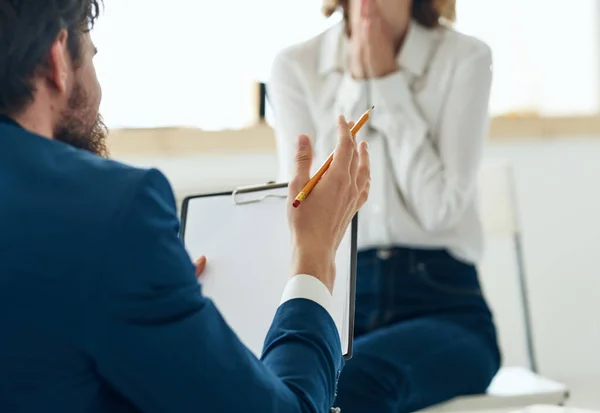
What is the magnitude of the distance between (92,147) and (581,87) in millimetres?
2075

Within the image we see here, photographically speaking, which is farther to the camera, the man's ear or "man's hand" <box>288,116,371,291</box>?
"man's hand" <box>288,116,371,291</box>

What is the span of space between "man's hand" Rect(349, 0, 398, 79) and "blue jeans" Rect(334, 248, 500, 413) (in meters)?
0.39

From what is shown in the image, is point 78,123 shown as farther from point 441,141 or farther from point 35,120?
point 441,141

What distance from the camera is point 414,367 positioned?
53.8 inches

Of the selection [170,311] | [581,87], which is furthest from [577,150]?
[170,311]

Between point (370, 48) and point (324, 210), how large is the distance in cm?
89

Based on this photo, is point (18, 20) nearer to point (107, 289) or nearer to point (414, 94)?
point (107, 289)

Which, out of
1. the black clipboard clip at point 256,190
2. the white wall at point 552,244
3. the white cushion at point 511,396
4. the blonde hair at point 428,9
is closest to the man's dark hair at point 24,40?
the black clipboard clip at point 256,190

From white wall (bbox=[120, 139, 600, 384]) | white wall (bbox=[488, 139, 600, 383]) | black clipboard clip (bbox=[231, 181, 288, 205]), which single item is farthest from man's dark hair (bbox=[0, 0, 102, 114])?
white wall (bbox=[488, 139, 600, 383])

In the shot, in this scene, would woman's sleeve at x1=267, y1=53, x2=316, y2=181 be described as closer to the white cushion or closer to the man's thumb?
the white cushion

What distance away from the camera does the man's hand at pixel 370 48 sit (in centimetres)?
168

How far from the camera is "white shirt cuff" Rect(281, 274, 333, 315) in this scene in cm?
81

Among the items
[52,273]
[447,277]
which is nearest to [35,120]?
[52,273]

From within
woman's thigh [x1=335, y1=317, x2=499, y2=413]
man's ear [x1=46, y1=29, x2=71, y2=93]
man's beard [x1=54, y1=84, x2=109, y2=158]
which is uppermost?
man's ear [x1=46, y1=29, x2=71, y2=93]
